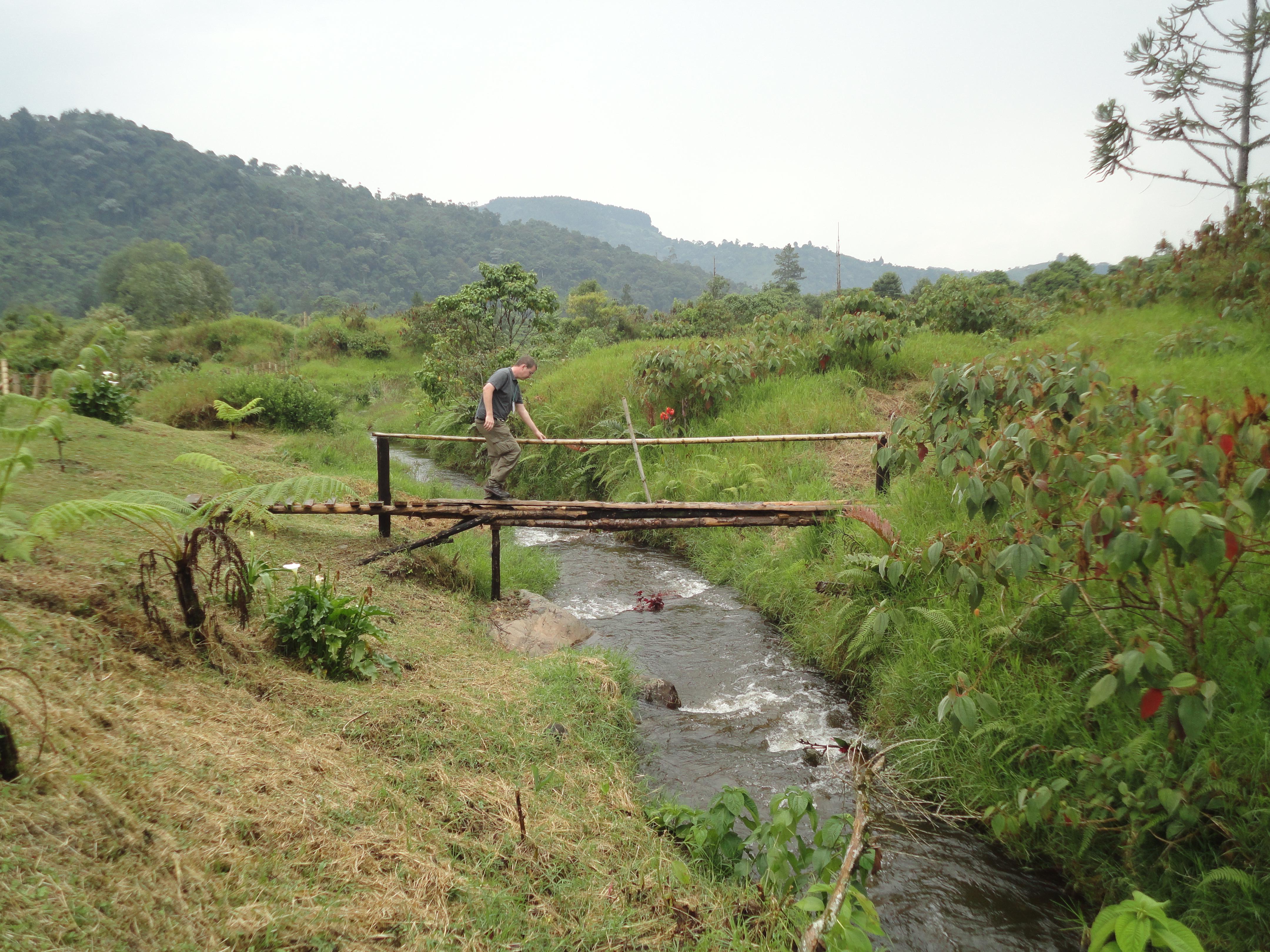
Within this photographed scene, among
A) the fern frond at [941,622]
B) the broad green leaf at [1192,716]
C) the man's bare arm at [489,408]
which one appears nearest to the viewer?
the broad green leaf at [1192,716]

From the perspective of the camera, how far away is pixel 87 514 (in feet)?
10.0

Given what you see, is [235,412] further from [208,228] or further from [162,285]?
[208,228]

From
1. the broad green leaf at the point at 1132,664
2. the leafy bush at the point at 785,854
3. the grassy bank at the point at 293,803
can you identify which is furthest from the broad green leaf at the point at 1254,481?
the grassy bank at the point at 293,803

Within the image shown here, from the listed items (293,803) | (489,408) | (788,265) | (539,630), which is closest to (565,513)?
(539,630)

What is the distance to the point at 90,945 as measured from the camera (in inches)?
71.4

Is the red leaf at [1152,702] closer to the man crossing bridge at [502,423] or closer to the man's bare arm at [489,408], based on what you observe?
the man crossing bridge at [502,423]

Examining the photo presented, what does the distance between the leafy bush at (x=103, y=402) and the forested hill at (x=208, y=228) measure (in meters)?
49.5

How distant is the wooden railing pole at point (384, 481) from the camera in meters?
7.18

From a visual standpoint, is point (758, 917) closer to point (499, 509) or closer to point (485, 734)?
point (485, 734)

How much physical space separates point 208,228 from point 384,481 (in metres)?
79.3

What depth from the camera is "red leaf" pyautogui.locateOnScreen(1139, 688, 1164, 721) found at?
8.58 ft

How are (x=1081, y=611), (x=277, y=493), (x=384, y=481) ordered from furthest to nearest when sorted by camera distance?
(x=384, y=481)
(x=277, y=493)
(x=1081, y=611)

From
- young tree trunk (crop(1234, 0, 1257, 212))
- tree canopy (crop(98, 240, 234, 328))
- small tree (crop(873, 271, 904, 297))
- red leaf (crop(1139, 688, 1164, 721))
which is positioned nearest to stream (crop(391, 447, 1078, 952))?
red leaf (crop(1139, 688, 1164, 721))

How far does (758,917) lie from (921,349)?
11941mm
